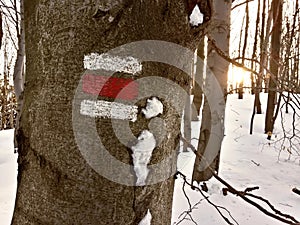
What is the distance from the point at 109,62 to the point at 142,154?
0.43 ft

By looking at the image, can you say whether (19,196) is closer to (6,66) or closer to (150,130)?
(150,130)

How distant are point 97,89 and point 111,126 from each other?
0.05m

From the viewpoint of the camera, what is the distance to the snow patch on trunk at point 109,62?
0.46 meters

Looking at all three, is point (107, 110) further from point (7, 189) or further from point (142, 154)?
point (7, 189)

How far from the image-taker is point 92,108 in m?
0.46

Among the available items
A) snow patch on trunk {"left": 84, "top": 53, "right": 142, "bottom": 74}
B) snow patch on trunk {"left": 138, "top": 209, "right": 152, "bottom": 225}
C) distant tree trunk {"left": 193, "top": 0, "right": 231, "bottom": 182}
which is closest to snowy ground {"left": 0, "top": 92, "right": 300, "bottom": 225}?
distant tree trunk {"left": 193, "top": 0, "right": 231, "bottom": 182}

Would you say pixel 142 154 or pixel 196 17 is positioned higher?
pixel 196 17

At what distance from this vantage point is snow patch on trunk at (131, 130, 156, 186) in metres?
0.48

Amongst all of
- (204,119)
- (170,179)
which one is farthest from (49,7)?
(204,119)

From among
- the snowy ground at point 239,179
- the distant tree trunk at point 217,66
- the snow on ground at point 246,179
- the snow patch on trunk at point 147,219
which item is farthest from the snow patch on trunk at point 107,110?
the distant tree trunk at point 217,66

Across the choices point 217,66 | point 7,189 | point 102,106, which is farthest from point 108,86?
point 217,66

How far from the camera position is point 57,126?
0.47 m

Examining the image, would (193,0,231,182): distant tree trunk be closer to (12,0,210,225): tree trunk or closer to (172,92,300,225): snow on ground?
(172,92,300,225): snow on ground

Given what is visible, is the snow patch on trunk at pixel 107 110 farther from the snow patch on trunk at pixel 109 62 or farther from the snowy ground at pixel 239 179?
the snowy ground at pixel 239 179
